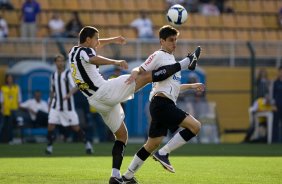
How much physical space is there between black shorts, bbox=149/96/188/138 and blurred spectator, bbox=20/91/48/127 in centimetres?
1140

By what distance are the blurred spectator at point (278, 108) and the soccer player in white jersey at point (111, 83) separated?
40.7 ft

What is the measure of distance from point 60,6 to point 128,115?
5.11m

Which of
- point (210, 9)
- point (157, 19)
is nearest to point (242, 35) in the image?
point (210, 9)

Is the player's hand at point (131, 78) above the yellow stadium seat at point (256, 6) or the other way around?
the other way around

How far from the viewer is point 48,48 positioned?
24578mm

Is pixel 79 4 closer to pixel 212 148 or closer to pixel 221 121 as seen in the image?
pixel 221 121

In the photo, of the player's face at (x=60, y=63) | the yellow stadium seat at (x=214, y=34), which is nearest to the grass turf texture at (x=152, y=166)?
the player's face at (x=60, y=63)

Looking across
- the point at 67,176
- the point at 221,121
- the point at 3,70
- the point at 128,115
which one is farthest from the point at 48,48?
the point at 67,176

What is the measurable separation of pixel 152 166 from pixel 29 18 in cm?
1201

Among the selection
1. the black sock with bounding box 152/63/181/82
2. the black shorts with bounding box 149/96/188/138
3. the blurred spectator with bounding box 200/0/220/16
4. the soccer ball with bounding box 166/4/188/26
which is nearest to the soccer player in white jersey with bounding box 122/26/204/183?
the black shorts with bounding box 149/96/188/138

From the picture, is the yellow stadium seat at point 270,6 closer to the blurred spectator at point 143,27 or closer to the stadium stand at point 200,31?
the stadium stand at point 200,31

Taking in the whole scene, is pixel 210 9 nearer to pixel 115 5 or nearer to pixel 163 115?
pixel 115 5

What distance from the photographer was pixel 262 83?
24953 millimetres

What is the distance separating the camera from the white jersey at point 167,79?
39.8 feet
